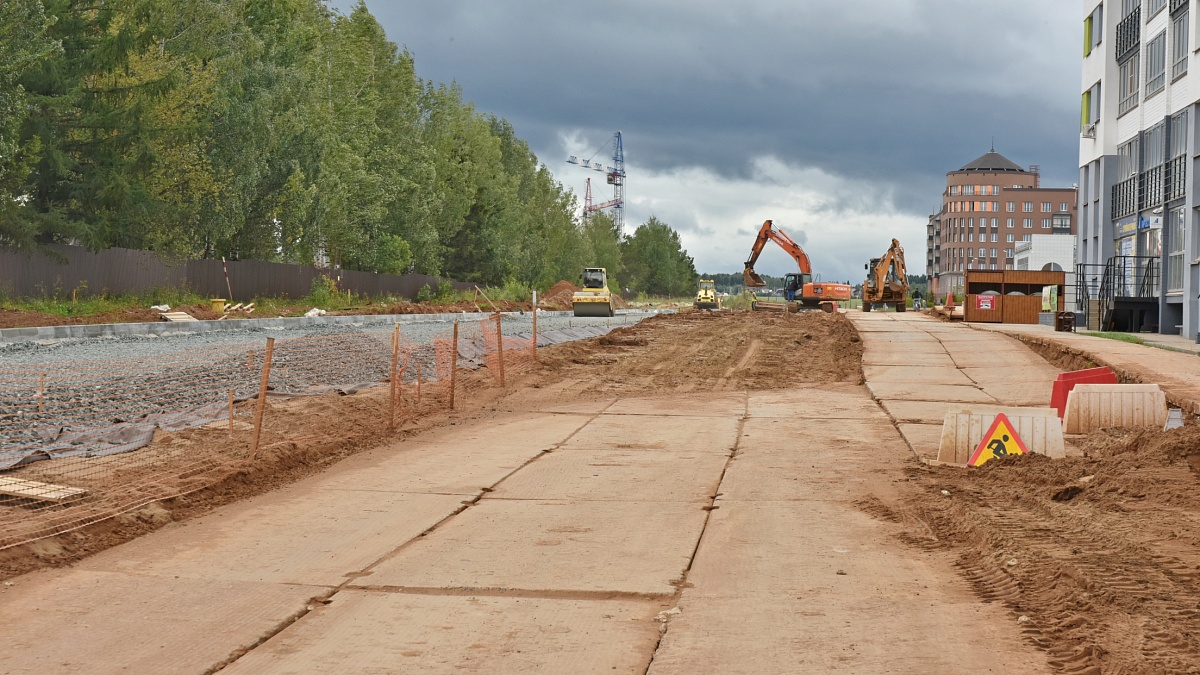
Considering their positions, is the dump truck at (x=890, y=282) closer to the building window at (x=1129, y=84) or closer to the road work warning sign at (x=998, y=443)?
the building window at (x=1129, y=84)

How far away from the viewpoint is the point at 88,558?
7.33 meters

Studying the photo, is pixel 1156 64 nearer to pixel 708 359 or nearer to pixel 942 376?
pixel 708 359

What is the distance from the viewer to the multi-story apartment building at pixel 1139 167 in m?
35.2

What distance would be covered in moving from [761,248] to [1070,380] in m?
47.7

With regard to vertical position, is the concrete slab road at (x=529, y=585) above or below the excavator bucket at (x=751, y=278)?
below

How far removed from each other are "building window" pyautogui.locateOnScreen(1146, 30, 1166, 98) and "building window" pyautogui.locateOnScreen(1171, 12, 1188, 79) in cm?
112

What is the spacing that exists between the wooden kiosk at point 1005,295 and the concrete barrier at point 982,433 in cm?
3981

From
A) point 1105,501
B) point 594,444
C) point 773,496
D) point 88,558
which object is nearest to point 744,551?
point 773,496

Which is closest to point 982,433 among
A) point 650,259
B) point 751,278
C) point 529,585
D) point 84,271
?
point 529,585

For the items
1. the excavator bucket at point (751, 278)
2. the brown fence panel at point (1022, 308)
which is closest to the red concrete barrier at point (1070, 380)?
the brown fence panel at point (1022, 308)

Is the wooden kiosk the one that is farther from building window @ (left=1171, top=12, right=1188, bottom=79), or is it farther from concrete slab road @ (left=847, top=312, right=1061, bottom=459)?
concrete slab road @ (left=847, top=312, right=1061, bottom=459)

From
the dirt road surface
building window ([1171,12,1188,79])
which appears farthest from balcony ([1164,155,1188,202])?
the dirt road surface

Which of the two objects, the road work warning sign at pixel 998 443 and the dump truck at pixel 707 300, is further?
the dump truck at pixel 707 300

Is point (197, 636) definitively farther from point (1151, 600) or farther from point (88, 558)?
point (1151, 600)
